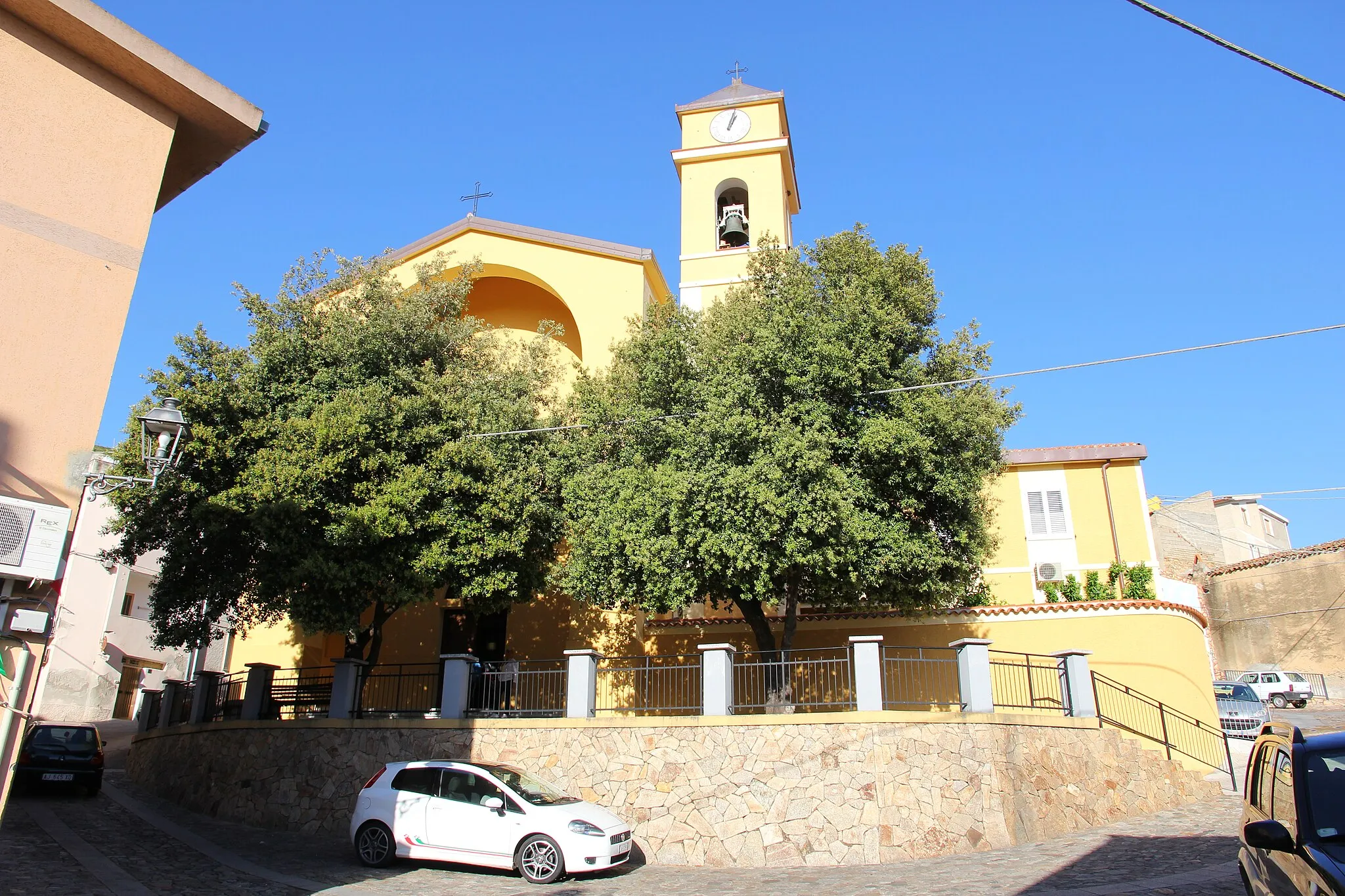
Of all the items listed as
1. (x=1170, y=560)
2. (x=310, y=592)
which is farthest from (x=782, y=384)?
(x=1170, y=560)

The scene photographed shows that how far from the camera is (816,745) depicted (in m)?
12.4

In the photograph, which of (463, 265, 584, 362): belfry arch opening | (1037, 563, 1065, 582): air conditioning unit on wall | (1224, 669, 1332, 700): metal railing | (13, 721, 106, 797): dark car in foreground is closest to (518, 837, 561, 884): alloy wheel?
(13, 721, 106, 797): dark car in foreground

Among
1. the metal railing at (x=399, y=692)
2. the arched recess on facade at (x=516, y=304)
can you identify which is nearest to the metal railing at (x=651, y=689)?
the metal railing at (x=399, y=692)

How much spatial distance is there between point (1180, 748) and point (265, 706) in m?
17.0

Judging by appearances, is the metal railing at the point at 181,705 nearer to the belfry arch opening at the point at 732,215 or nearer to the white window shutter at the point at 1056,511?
the belfry arch opening at the point at 732,215

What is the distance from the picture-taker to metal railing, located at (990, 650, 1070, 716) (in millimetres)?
14109

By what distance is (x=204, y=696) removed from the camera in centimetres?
1705

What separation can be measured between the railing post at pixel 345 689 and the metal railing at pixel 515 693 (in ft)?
6.85

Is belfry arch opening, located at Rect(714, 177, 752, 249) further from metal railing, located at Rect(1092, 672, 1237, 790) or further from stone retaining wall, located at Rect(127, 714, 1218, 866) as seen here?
stone retaining wall, located at Rect(127, 714, 1218, 866)

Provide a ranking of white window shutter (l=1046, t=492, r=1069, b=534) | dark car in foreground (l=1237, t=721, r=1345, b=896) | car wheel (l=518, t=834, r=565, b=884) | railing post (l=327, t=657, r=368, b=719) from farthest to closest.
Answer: white window shutter (l=1046, t=492, r=1069, b=534) → railing post (l=327, t=657, r=368, b=719) → car wheel (l=518, t=834, r=565, b=884) → dark car in foreground (l=1237, t=721, r=1345, b=896)

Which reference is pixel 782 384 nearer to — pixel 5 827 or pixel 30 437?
pixel 30 437

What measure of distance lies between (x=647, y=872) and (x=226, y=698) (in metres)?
9.48

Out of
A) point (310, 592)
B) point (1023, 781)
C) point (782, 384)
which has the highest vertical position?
point (782, 384)

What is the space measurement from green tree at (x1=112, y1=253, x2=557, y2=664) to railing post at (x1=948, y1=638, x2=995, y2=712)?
7.72m
